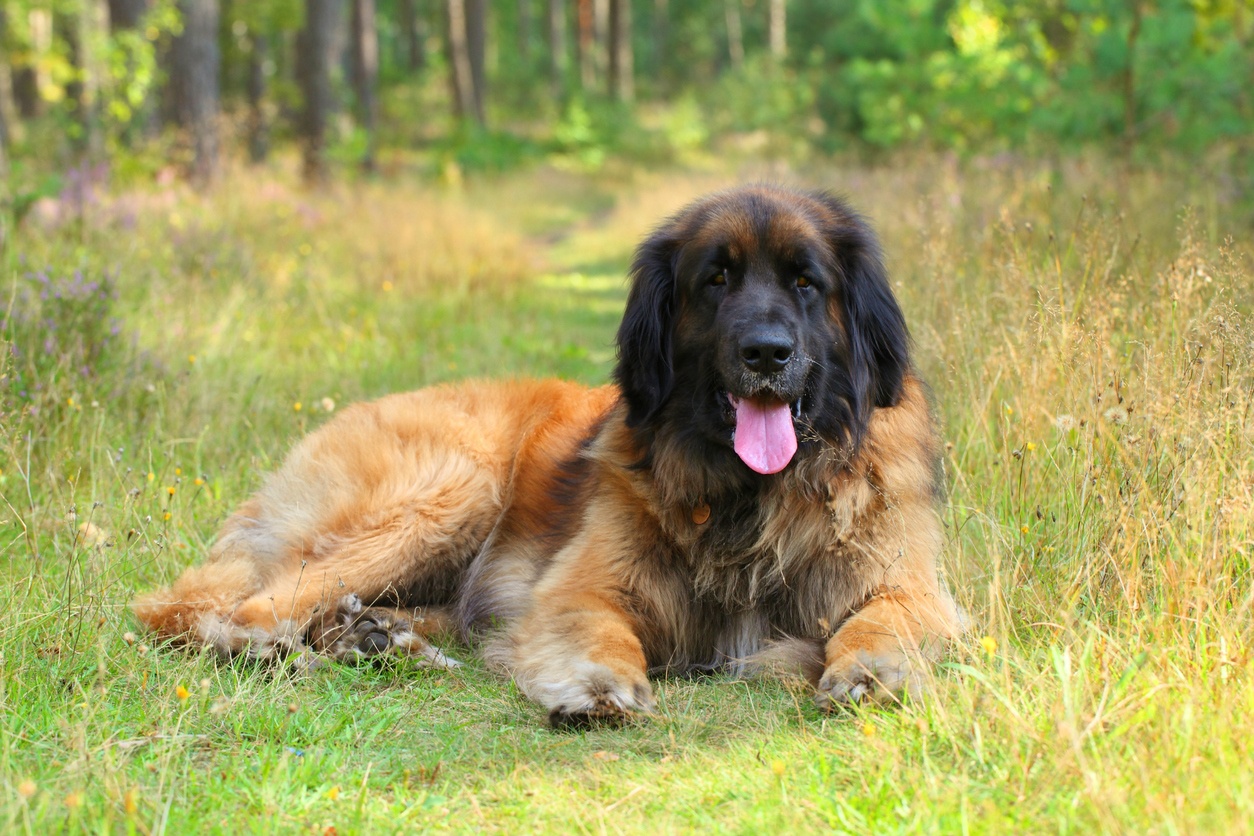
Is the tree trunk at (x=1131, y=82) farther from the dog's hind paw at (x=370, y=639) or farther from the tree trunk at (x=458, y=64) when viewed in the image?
the tree trunk at (x=458, y=64)

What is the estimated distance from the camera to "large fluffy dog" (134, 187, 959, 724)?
324 cm

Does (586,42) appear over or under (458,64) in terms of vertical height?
over

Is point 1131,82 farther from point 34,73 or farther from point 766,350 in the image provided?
point 34,73

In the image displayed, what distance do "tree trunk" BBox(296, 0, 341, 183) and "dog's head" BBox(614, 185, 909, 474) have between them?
12.4 m

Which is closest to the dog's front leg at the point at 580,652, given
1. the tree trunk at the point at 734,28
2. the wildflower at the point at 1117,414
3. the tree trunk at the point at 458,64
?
the wildflower at the point at 1117,414

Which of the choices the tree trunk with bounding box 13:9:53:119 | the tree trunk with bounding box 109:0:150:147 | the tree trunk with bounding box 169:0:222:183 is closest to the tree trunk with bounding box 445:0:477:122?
the tree trunk with bounding box 13:9:53:119

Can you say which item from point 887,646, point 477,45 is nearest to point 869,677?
point 887,646

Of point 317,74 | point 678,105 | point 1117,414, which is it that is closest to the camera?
point 1117,414

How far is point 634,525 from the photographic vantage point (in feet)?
11.6

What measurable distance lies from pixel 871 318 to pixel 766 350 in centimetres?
55

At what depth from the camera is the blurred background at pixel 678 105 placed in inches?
352

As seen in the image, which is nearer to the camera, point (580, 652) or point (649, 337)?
point (580, 652)

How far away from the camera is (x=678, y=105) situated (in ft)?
111

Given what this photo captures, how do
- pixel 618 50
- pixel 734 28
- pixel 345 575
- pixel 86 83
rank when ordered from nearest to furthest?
1. pixel 345 575
2. pixel 86 83
3. pixel 618 50
4. pixel 734 28
